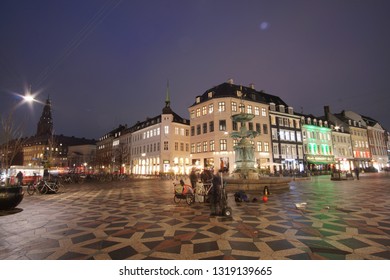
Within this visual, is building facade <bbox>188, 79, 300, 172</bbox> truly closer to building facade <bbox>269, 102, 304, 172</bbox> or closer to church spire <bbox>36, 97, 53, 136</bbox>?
building facade <bbox>269, 102, 304, 172</bbox>

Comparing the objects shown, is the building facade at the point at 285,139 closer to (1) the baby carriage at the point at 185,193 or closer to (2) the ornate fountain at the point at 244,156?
(2) the ornate fountain at the point at 244,156

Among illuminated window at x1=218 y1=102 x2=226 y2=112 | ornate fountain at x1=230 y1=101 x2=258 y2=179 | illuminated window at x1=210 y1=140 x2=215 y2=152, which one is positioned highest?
illuminated window at x1=218 y1=102 x2=226 y2=112

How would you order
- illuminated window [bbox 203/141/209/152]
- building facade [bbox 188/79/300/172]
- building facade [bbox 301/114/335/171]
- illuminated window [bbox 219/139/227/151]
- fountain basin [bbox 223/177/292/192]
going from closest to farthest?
fountain basin [bbox 223/177/292/192]
illuminated window [bbox 219/139/227/151]
building facade [bbox 188/79/300/172]
illuminated window [bbox 203/141/209/152]
building facade [bbox 301/114/335/171]

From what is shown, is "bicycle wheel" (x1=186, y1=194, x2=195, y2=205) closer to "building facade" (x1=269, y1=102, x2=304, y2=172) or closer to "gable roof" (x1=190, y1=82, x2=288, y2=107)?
"gable roof" (x1=190, y1=82, x2=288, y2=107)

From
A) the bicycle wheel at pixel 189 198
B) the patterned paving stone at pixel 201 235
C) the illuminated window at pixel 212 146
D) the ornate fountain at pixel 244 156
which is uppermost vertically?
the illuminated window at pixel 212 146

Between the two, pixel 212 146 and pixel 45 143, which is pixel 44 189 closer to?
pixel 212 146

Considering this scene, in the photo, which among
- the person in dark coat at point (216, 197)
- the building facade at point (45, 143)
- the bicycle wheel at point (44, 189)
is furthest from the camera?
the building facade at point (45, 143)

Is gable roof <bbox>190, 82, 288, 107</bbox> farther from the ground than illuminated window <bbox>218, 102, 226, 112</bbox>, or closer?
farther from the ground

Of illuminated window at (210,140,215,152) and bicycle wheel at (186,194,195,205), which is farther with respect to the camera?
illuminated window at (210,140,215,152)

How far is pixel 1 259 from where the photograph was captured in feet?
13.3

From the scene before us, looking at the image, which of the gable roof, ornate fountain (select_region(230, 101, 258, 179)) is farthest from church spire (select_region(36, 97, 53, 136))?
ornate fountain (select_region(230, 101, 258, 179))

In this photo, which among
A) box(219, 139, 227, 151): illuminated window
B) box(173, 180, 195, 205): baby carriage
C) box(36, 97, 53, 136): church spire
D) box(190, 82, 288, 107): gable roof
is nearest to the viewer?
box(173, 180, 195, 205): baby carriage

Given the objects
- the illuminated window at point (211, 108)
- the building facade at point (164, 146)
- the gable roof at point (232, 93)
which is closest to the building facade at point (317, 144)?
the gable roof at point (232, 93)

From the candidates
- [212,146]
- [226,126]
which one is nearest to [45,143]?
[212,146]
